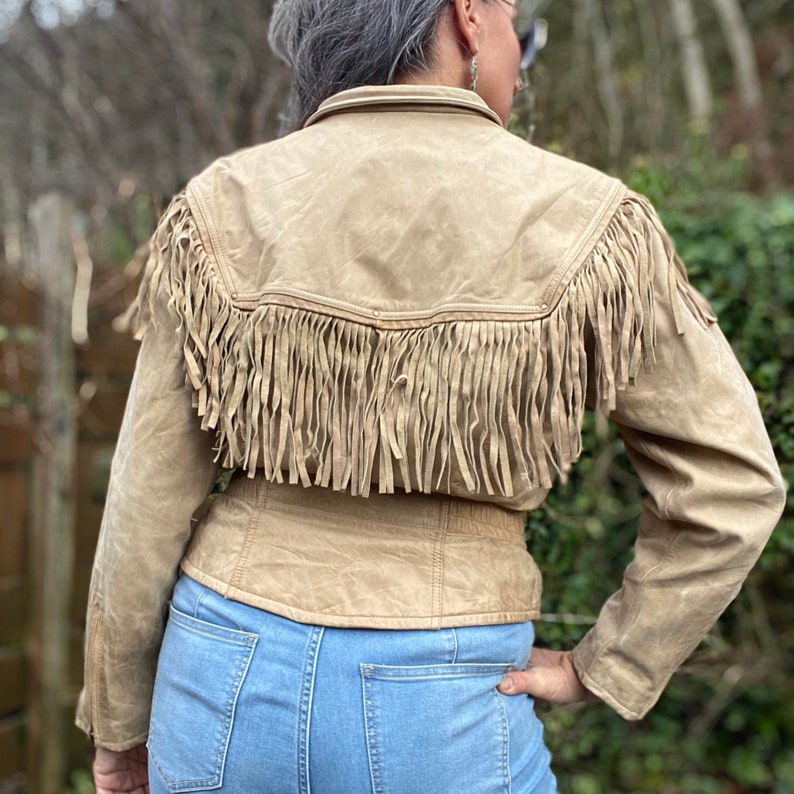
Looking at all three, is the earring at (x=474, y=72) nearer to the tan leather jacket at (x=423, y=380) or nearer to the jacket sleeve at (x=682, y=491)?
the tan leather jacket at (x=423, y=380)

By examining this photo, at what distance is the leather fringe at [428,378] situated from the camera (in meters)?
1.06

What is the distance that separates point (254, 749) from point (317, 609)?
20 cm

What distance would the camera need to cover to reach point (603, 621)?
127 cm

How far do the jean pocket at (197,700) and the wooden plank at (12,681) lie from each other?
198cm

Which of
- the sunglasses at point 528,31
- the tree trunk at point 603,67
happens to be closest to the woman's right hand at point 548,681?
the sunglasses at point 528,31

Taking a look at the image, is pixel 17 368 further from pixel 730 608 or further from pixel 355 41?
pixel 730 608

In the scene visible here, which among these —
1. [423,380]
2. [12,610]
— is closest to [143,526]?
[423,380]

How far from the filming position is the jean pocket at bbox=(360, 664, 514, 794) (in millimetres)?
1065

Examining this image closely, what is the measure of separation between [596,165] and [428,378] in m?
2.00

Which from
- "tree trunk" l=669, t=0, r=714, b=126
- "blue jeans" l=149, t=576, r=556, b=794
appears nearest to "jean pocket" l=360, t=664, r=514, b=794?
"blue jeans" l=149, t=576, r=556, b=794

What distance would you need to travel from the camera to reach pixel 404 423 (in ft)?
3.54

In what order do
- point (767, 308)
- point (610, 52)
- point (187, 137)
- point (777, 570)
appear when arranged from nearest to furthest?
point (767, 308)
point (777, 570)
point (187, 137)
point (610, 52)

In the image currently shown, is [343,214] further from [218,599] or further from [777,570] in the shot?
[777,570]

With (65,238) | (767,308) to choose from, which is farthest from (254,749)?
(65,238)
